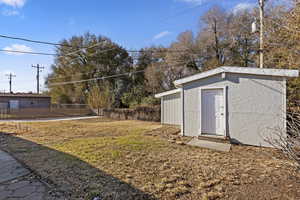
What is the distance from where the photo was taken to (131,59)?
86.7ft

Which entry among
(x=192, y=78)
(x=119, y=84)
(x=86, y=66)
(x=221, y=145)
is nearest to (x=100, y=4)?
(x=192, y=78)

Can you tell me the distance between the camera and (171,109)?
11.1 meters

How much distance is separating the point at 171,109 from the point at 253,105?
5537 millimetres

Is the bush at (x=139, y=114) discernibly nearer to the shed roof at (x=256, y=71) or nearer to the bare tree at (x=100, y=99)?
the bare tree at (x=100, y=99)

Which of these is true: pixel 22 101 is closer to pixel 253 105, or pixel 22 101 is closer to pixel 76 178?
pixel 76 178

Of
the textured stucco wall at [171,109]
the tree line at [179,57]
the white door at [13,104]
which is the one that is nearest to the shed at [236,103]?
the tree line at [179,57]

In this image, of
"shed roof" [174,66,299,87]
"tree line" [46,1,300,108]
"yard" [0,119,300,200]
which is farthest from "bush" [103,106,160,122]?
"yard" [0,119,300,200]

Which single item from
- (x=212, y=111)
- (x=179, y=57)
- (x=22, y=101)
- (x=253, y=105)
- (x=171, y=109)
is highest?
(x=179, y=57)

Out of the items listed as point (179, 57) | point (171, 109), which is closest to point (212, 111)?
point (171, 109)

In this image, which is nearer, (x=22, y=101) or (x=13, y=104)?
(x=13, y=104)

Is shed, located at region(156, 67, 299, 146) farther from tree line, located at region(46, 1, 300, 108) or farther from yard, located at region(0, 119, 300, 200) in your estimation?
tree line, located at region(46, 1, 300, 108)

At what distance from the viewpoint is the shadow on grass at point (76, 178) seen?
2826 mm

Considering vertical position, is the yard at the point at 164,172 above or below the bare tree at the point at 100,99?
below

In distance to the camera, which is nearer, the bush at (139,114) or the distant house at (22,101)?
the bush at (139,114)
